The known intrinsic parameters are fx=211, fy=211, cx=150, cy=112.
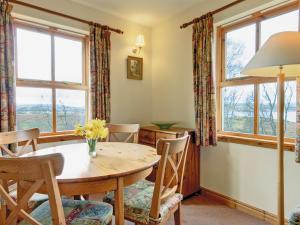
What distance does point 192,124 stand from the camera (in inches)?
113

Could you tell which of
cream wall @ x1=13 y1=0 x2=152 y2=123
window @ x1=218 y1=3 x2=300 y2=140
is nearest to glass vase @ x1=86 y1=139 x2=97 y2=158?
cream wall @ x1=13 y1=0 x2=152 y2=123

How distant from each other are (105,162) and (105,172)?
0.72ft

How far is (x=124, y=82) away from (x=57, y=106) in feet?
3.38

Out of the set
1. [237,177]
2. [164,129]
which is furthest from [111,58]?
[237,177]

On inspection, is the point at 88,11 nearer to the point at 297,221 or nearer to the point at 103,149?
the point at 103,149

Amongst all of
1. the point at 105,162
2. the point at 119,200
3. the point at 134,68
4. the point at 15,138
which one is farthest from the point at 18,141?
the point at 134,68

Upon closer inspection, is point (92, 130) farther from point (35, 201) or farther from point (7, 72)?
point (7, 72)

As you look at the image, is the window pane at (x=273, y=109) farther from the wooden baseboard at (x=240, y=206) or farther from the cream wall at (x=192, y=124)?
the wooden baseboard at (x=240, y=206)

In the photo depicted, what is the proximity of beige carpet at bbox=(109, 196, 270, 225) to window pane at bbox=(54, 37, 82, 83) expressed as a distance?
193cm

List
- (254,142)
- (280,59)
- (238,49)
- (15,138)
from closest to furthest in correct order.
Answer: (280,59) → (15,138) → (254,142) → (238,49)

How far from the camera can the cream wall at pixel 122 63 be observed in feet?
8.77

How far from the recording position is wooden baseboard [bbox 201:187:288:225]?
210 centimetres

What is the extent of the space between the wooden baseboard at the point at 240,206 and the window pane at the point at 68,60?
2275mm

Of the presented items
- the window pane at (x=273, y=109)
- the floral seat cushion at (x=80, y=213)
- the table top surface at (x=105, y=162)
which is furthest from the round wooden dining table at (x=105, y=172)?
the window pane at (x=273, y=109)
